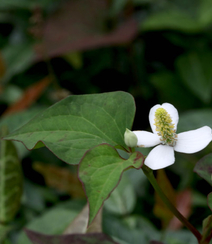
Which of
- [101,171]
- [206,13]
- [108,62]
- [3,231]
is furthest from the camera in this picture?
[108,62]

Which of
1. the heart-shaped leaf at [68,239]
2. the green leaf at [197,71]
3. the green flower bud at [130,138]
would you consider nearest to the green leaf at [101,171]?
the green flower bud at [130,138]

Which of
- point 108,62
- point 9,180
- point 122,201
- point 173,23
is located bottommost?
point 122,201

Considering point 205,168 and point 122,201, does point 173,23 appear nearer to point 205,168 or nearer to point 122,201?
point 122,201

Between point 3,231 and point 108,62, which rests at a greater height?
point 108,62

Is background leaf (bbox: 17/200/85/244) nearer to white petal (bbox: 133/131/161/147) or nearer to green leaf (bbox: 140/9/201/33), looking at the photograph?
white petal (bbox: 133/131/161/147)

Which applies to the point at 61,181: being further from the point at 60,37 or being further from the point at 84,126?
the point at 60,37

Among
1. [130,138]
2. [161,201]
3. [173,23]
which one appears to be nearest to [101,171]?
[130,138]

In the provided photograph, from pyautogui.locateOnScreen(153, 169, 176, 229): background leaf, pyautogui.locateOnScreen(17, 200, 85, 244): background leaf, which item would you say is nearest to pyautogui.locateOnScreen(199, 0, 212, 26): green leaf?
pyautogui.locateOnScreen(153, 169, 176, 229): background leaf
